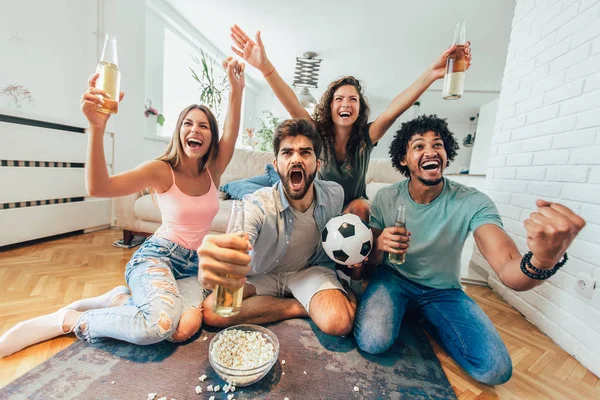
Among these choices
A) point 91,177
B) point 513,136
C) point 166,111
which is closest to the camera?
point 91,177

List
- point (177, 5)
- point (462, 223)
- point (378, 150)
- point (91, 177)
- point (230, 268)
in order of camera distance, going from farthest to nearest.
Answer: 1. point (378, 150)
2. point (177, 5)
3. point (462, 223)
4. point (91, 177)
5. point (230, 268)

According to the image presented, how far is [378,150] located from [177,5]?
21.4 ft

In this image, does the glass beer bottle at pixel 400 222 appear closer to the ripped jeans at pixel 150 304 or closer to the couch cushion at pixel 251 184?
the ripped jeans at pixel 150 304

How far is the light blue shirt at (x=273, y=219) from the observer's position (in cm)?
132

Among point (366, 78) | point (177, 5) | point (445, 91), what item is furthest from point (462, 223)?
point (366, 78)

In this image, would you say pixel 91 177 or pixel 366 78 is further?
pixel 366 78

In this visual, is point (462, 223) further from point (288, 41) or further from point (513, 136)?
point (288, 41)

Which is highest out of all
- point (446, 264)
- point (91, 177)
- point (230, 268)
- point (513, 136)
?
point (513, 136)

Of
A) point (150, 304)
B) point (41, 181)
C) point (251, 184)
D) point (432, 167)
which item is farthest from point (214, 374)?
point (41, 181)

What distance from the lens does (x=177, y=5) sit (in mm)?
3812

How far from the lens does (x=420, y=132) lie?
1408 mm

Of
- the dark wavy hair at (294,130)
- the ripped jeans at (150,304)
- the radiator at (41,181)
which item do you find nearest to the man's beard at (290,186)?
the dark wavy hair at (294,130)

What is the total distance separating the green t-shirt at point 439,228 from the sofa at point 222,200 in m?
1.00

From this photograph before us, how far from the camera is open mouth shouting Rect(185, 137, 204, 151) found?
4.70 ft
